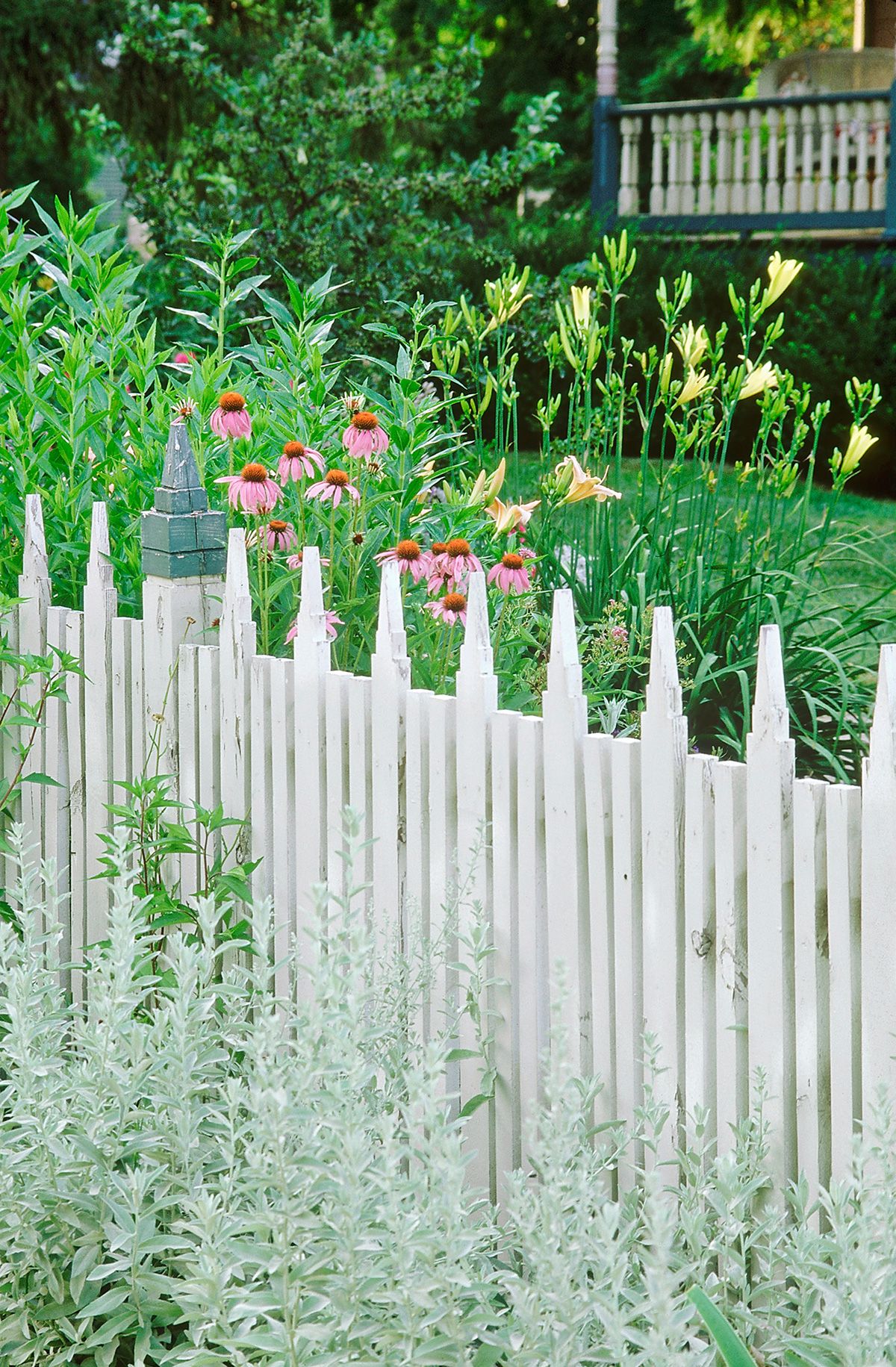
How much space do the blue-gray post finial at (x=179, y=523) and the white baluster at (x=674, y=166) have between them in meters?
12.1

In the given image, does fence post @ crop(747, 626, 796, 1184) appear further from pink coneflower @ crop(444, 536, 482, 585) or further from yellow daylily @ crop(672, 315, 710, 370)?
yellow daylily @ crop(672, 315, 710, 370)

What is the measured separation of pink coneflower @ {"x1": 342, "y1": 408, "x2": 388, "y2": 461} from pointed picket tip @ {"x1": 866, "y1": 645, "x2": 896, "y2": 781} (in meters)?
1.45

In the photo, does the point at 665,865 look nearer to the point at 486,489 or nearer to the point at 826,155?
the point at 486,489

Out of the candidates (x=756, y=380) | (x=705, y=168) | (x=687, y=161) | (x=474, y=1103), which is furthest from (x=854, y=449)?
(x=687, y=161)

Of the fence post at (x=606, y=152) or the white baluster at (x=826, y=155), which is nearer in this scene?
the white baluster at (x=826, y=155)

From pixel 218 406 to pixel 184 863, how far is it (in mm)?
981

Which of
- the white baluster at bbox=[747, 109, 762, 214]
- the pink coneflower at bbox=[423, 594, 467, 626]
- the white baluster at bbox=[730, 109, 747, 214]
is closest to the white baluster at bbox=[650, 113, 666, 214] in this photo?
the white baluster at bbox=[730, 109, 747, 214]

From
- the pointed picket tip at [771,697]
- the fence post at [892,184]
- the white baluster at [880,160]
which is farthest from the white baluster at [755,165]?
the pointed picket tip at [771,697]

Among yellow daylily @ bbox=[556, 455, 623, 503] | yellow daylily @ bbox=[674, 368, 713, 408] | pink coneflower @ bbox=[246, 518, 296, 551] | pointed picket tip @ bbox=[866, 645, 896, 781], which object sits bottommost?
pointed picket tip @ bbox=[866, 645, 896, 781]

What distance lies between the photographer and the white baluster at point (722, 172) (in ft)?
45.9

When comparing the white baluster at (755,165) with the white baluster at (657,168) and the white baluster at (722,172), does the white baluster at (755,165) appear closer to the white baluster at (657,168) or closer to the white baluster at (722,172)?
the white baluster at (722,172)

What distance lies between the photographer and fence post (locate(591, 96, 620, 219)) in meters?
14.3

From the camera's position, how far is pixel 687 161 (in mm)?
14141

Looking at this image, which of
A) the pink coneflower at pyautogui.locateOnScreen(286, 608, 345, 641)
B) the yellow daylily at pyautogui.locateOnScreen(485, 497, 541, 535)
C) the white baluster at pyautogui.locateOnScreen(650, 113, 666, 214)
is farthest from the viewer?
the white baluster at pyautogui.locateOnScreen(650, 113, 666, 214)
